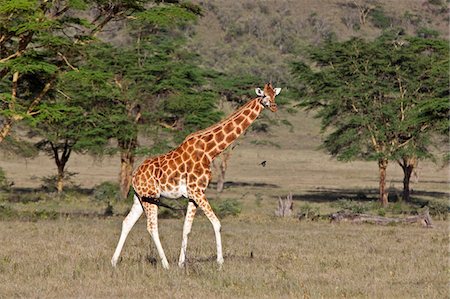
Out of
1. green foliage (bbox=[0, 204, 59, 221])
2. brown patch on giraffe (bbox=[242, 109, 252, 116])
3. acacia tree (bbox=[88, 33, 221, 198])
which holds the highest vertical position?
acacia tree (bbox=[88, 33, 221, 198])

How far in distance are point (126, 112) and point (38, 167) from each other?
1596 inches

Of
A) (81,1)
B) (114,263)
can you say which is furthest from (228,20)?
(114,263)

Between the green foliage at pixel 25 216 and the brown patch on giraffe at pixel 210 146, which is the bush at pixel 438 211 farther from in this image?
the brown patch on giraffe at pixel 210 146

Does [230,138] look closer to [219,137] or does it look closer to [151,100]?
[219,137]

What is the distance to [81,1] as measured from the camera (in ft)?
85.4

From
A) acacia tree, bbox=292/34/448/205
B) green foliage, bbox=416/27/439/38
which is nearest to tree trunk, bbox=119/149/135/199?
acacia tree, bbox=292/34/448/205

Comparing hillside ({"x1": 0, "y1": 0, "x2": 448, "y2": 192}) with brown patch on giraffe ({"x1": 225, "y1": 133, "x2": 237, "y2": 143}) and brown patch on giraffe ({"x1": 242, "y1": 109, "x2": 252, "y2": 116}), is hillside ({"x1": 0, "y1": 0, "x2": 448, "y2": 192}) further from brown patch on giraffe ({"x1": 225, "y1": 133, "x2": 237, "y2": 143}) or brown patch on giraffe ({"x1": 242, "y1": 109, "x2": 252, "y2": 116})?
brown patch on giraffe ({"x1": 225, "y1": 133, "x2": 237, "y2": 143})

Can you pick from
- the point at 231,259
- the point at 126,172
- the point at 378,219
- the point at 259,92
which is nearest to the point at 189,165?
the point at 259,92

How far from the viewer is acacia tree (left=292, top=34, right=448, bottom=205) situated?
4716 cm

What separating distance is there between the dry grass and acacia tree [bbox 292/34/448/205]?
21.4m

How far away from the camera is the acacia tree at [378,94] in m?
47.2

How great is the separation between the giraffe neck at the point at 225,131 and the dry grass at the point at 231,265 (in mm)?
2072

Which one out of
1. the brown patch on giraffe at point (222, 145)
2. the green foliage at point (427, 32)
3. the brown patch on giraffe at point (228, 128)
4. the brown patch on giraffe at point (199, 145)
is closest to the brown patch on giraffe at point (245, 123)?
the brown patch on giraffe at point (228, 128)

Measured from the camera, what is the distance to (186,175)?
1484 centimetres
